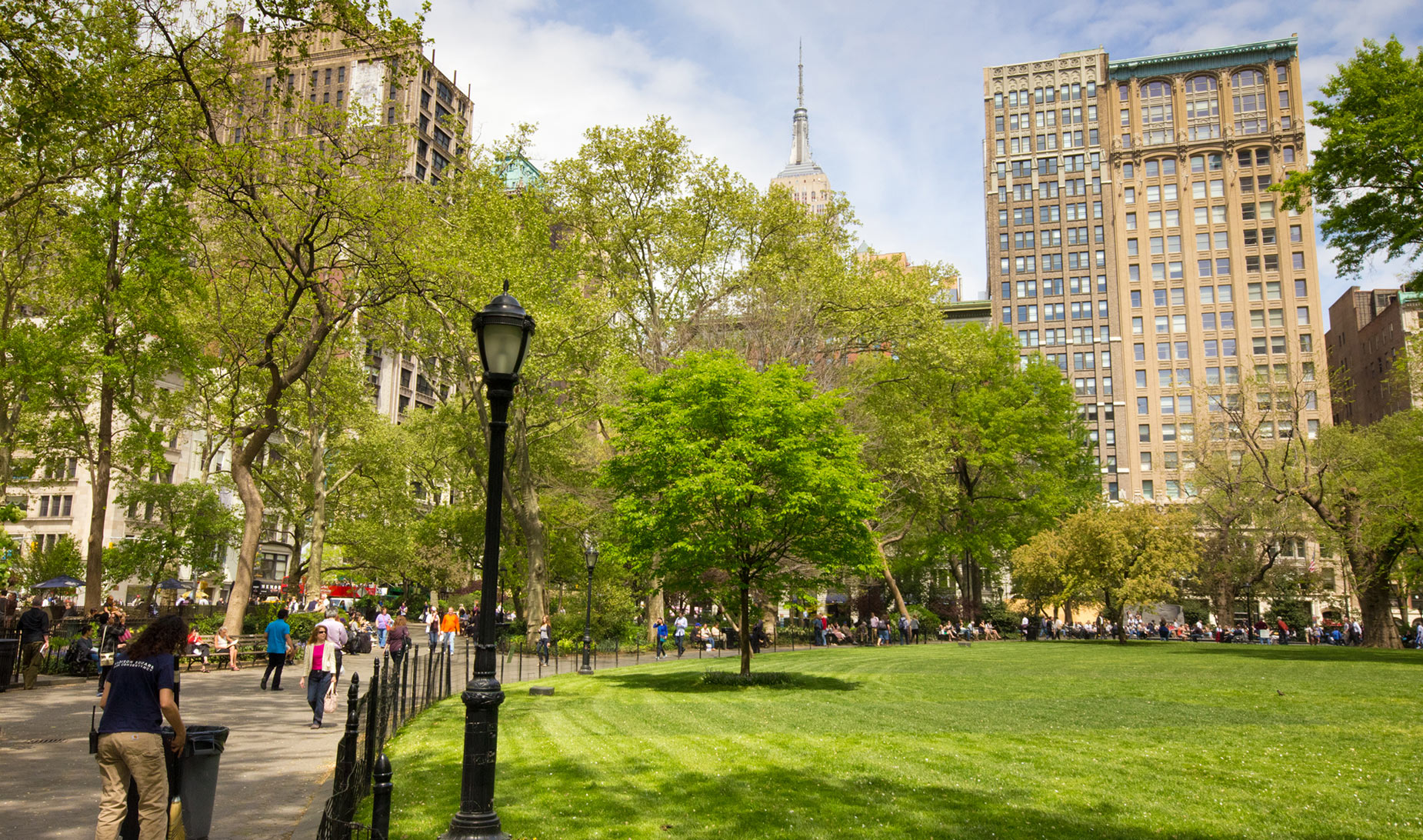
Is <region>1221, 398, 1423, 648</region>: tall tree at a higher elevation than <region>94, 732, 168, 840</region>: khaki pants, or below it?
higher

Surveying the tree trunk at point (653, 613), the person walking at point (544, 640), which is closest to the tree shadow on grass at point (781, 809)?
the person walking at point (544, 640)

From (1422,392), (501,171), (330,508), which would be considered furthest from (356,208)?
(1422,392)

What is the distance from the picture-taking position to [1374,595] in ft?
128

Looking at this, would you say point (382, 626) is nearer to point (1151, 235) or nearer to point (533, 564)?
point (533, 564)

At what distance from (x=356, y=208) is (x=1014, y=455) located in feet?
130

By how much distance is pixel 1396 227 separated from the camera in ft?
85.6

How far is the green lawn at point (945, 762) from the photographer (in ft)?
27.6

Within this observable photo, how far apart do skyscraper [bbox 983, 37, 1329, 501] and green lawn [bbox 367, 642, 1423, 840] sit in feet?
259

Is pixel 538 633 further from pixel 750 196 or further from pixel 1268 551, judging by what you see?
pixel 1268 551

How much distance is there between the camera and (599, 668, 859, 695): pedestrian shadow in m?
20.8

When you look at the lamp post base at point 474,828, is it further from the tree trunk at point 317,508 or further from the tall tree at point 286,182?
the tree trunk at point 317,508

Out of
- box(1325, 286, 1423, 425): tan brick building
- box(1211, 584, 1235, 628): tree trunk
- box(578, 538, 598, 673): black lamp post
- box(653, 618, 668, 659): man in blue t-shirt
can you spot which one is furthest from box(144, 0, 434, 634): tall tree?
box(1325, 286, 1423, 425): tan brick building

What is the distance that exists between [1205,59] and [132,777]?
114047 millimetres

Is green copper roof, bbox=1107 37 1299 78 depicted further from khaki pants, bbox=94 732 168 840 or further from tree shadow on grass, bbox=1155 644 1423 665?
khaki pants, bbox=94 732 168 840
